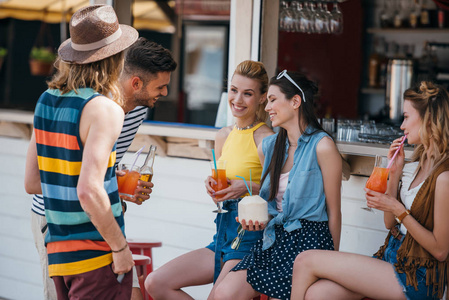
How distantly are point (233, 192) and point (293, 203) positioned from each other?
1.10ft

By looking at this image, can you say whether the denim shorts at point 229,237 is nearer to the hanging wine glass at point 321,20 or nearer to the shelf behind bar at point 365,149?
the shelf behind bar at point 365,149

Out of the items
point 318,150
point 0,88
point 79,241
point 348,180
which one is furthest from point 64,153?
point 0,88

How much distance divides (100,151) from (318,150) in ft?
3.67

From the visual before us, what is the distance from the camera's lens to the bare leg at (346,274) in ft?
8.02

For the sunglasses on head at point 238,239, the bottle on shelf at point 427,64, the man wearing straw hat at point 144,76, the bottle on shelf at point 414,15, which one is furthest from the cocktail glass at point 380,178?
the bottle on shelf at point 414,15

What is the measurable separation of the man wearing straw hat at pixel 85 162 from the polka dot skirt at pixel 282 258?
713mm

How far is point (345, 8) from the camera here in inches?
255

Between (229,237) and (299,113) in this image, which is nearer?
(299,113)

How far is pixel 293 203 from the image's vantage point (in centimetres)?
275

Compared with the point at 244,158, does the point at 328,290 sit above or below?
below

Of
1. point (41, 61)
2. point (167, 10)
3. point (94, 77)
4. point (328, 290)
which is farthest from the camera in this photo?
point (167, 10)

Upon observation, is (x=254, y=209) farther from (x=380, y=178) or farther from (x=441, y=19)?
(x=441, y=19)

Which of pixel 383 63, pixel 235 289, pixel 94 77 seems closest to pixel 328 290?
pixel 235 289

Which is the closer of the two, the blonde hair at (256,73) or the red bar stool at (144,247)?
the blonde hair at (256,73)
